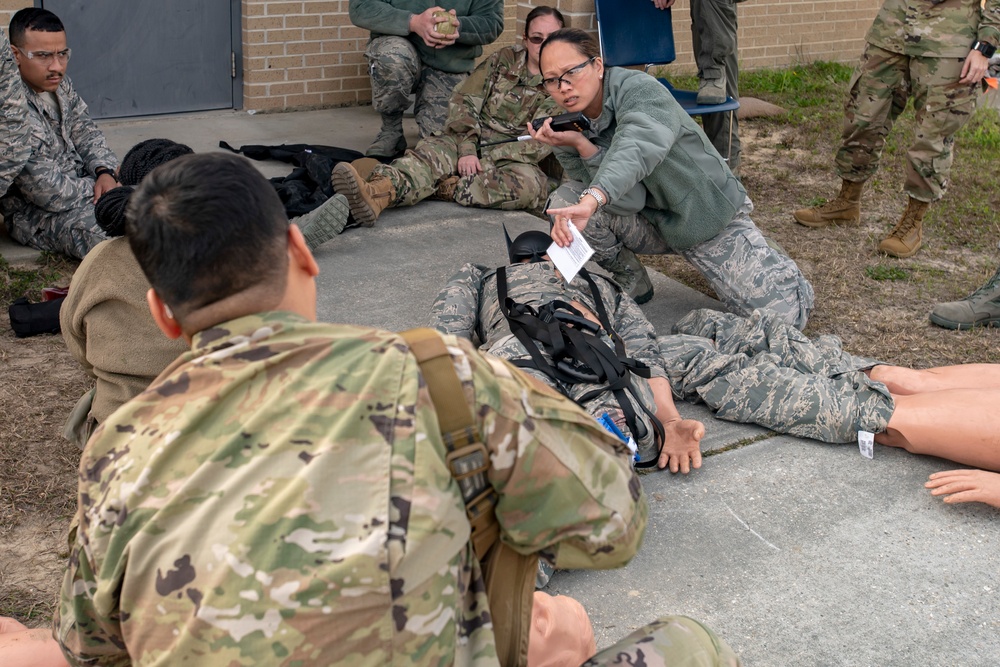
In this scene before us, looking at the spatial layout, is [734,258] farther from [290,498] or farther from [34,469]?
[290,498]

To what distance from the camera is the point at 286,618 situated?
126cm

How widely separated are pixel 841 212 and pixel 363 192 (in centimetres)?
256

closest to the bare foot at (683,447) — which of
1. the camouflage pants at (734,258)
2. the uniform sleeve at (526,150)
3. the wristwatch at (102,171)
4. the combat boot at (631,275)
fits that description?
the camouflage pants at (734,258)

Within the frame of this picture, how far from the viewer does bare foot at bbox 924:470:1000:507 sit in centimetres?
297

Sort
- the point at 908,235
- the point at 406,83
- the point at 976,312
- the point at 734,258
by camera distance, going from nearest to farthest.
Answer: the point at 734,258 → the point at 976,312 → the point at 908,235 → the point at 406,83

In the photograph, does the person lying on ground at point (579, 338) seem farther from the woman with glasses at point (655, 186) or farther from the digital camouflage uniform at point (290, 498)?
the digital camouflage uniform at point (290, 498)

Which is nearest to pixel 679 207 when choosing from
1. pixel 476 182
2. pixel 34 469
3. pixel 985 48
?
pixel 476 182

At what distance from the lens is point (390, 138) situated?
6.25m

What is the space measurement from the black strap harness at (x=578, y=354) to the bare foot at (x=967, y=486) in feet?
2.67

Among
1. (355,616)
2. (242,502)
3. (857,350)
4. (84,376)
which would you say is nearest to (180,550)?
(242,502)

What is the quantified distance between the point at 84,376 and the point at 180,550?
8.82ft

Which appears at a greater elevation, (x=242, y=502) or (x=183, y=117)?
(x=183, y=117)

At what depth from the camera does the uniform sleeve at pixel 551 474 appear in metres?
1.39

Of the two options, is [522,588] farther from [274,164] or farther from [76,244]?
[274,164]
